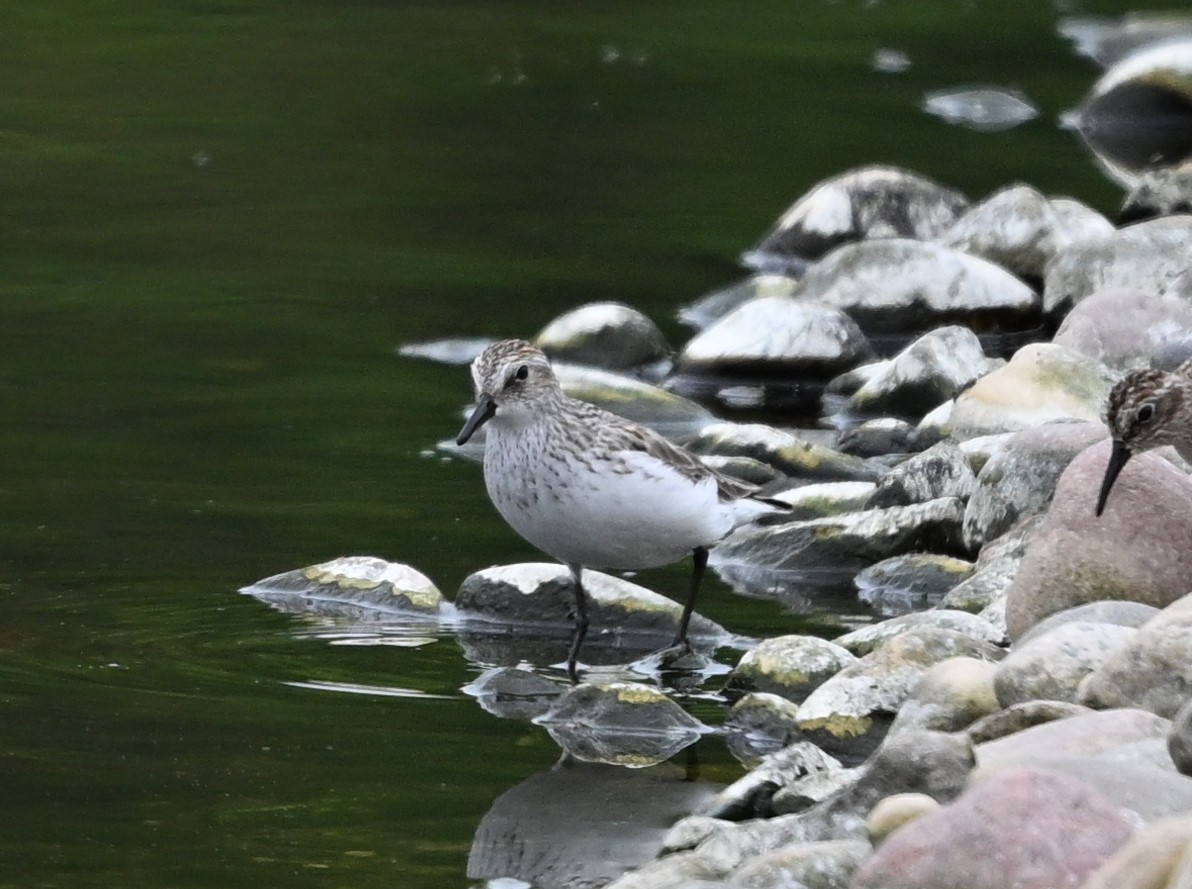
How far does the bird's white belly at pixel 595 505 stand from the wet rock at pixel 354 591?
2.14 feet

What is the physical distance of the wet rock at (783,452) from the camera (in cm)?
1059

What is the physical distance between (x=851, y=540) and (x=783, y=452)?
1.18m

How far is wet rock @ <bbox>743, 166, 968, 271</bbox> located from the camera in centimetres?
1592

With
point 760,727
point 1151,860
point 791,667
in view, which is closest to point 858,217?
point 791,667

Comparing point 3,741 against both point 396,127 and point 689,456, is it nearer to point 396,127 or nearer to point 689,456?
point 689,456

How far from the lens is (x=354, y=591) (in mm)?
8727

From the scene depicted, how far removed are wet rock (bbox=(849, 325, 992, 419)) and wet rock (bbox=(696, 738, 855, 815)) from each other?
553cm

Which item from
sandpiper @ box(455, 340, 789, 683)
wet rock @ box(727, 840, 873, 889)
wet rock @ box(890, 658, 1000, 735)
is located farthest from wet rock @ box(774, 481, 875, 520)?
wet rock @ box(727, 840, 873, 889)

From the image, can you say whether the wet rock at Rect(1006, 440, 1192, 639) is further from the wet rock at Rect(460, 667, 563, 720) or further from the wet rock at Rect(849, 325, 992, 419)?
the wet rock at Rect(849, 325, 992, 419)

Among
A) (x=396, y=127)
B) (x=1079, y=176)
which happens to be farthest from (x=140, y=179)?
(x=1079, y=176)

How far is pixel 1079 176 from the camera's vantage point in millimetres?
18219

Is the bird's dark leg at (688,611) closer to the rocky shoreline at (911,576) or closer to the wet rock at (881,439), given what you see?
the rocky shoreline at (911,576)

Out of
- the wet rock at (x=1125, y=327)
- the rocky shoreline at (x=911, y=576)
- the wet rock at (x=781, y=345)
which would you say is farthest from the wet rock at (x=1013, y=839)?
the wet rock at (x=781, y=345)

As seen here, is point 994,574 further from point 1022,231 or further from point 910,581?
point 1022,231
